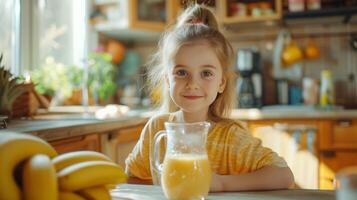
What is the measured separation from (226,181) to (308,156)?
1.89 meters

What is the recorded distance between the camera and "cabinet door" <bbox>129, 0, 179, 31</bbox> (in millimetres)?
2945

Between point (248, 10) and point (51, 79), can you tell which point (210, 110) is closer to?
point (51, 79)

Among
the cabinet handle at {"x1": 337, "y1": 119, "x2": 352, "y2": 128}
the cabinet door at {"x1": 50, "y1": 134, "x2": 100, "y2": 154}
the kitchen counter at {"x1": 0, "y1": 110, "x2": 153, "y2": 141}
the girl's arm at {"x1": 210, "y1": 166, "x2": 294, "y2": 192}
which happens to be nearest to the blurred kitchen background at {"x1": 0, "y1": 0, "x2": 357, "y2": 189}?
the cabinet handle at {"x1": 337, "y1": 119, "x2": 352, "y2": 128}

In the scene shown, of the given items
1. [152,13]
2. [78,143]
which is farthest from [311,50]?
[78,143]

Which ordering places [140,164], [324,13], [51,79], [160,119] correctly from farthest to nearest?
[324,13]
[51,79]
[160,119]
[140,164]

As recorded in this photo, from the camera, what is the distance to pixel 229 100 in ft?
3.72

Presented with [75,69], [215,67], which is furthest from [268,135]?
[215,67]

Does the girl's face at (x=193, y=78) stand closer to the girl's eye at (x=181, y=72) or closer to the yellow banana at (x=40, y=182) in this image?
the girl's eye at (x=181, y=72)

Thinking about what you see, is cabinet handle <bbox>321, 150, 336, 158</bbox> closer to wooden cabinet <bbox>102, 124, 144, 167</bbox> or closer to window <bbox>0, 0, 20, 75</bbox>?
wooden cabinet <bbox>102, 124, 144, 167</bbox>

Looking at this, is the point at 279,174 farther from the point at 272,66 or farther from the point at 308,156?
the point at 272,66

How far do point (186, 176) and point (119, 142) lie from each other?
1.55m

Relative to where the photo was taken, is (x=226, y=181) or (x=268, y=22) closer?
(x=226, y=181)

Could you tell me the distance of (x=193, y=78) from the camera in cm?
93

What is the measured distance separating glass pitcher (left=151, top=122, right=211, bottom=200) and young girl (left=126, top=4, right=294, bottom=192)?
0.48 feet
